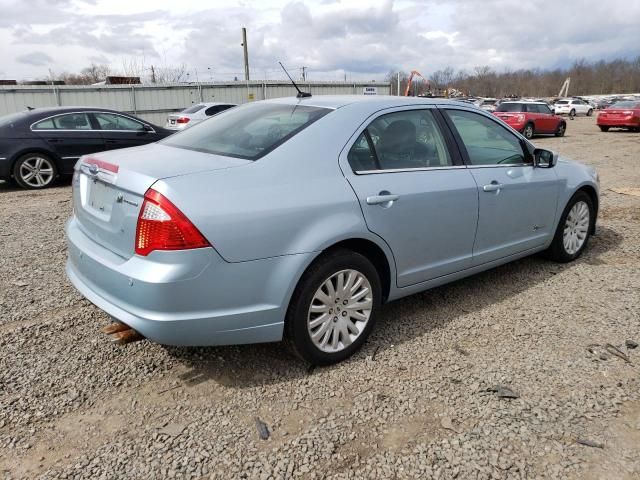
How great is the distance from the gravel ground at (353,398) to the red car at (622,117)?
2194cm

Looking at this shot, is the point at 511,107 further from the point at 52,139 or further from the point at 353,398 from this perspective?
the point at 353,398

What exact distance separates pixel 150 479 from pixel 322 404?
931 millimetres

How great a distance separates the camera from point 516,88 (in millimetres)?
116500

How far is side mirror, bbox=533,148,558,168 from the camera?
4.39 meters

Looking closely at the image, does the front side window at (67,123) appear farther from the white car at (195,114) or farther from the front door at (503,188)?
the front door at (503,188)

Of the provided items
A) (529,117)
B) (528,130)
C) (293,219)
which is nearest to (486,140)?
(293,219)

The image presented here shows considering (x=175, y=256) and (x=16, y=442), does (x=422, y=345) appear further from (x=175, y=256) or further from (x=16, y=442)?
(x=16, y=442)

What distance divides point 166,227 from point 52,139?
25.6ft

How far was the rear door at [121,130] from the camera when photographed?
977 cm

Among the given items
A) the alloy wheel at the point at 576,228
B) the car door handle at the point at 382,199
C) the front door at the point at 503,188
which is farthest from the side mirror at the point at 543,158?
the car door handle at the point at 382,199

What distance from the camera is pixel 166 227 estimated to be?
2.49 m

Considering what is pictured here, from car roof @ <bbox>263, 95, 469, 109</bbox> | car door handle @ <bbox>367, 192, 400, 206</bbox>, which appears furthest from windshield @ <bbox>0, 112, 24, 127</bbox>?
car door handle @ <bbox>367, 192, 400, 206</bbox>

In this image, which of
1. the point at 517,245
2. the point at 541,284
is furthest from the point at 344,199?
the point at 541,284

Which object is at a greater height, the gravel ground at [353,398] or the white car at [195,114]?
the white car at [195,114]
